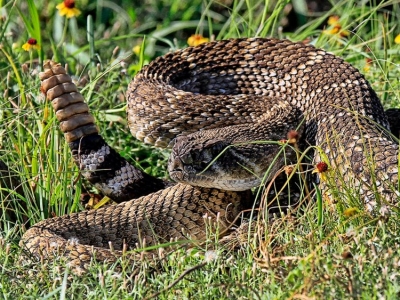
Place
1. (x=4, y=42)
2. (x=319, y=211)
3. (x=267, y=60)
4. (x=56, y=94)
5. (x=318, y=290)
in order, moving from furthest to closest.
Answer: (x=4, y=42)
(x=267, y=60)
(x=56, y=94)
(x=319, y=211)
(x=318, y=290)

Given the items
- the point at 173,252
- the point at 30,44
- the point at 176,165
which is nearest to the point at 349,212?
the point at 173,252

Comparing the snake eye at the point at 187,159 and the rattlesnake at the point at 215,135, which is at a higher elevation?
the snake eye at the point at 187,159

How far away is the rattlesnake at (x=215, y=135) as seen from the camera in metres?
5.12

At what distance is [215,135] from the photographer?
215 inches

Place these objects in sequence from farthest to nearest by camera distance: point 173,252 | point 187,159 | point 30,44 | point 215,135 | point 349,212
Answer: point 30,44, point 215,135, point 187,159, point 173,252, point 349,212

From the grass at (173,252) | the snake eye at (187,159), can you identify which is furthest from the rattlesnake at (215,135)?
the grass at (173,252)

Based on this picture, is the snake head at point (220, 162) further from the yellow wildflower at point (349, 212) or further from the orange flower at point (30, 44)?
the orange flower at point (30, 44)

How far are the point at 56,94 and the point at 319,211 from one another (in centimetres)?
204

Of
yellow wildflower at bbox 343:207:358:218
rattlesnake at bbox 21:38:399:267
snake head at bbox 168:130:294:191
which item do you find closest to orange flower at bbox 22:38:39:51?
rattlesnake at bbox 21:38:399:267

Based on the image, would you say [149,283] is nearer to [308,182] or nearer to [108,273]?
[108,273]

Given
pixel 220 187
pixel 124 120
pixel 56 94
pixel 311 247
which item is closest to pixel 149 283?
pixel 311 247

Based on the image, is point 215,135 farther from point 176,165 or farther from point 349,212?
point 349,212

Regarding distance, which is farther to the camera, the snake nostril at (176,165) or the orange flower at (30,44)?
the orange flower at (30,44)

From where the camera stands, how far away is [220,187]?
5.30 meters
